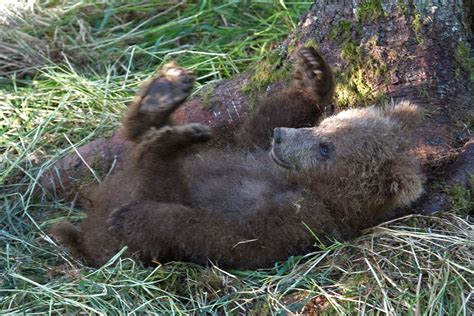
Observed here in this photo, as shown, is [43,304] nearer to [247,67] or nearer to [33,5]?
[247,67]

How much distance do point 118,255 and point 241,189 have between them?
0.74 m

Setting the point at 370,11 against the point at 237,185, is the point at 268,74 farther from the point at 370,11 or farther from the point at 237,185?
the point at 237,185

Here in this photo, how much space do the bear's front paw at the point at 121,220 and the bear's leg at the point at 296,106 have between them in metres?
1.05

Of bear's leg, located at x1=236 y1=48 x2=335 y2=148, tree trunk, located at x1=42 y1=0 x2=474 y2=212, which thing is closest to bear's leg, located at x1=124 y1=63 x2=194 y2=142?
bear's leg, located at x1=236 y1=48 x2=335 y2=148

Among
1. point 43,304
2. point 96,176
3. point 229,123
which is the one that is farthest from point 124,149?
point 43,304

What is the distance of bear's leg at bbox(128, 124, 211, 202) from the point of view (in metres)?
4.17

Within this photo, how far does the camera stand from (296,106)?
15.9 ft

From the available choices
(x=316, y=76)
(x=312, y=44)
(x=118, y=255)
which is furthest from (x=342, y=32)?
(x=118, y=255)

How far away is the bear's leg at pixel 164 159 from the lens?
4.17 m

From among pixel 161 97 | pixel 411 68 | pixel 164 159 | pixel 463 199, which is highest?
pixel 161 97

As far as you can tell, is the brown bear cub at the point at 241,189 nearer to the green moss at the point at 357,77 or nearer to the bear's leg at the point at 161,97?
the bear's leg at the point at 161,97

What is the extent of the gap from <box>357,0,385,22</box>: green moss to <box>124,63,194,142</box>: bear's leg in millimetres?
1195

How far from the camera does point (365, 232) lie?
426 cm

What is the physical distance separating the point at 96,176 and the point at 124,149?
24cm
